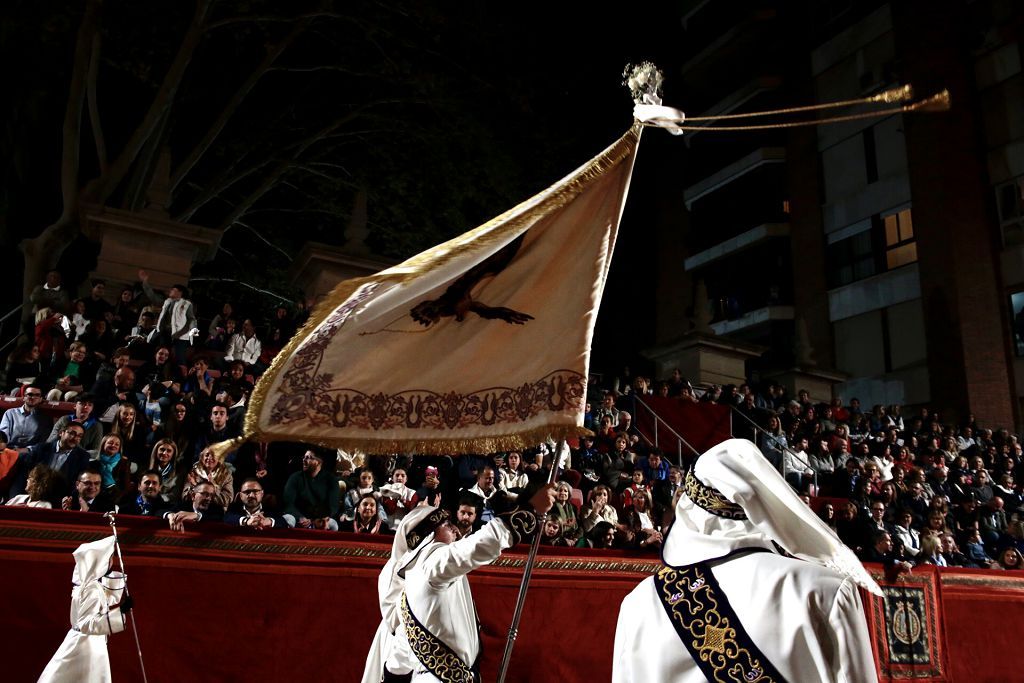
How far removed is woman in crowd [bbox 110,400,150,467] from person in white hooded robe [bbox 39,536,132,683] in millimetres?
3589

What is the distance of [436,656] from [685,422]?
11659mm

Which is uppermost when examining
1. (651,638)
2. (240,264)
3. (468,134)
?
(468,134)

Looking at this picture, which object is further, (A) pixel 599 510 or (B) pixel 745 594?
(A) pixel 599 510

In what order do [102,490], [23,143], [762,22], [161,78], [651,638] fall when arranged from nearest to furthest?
[651,638] → [102,490] → [161,78] → [23,143] → [762,22]

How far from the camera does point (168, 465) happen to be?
8320 millimetres

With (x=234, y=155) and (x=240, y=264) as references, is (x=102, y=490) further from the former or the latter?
(x=240, y=264)

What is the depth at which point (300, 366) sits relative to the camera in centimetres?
451

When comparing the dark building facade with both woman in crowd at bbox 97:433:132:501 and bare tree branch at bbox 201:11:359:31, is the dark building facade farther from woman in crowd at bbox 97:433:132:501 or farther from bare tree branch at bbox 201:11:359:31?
woman in crowd at bbox 97:433:132:501

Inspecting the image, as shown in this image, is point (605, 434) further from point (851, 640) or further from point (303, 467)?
point (851, 640)

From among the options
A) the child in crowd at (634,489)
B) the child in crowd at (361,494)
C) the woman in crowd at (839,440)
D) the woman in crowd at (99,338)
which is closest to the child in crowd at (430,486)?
the child in crowd at (361,494)

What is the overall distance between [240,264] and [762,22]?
69.5 feet

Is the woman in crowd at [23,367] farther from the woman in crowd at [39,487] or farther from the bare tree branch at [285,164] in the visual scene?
the bare tree branch at [285,164]

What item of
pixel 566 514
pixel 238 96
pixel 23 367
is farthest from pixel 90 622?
pixel 238 96

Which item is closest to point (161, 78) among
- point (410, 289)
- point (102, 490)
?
point (102, 490)
